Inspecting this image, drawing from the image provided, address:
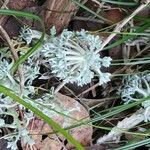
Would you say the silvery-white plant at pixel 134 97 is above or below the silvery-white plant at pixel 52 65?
below

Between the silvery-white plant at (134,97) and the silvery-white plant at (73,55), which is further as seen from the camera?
the silvery-white plant at (134,97)

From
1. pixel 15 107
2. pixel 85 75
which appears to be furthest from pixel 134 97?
pixel 15 107

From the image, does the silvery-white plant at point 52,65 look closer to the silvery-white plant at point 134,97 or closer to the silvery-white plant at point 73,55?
the silvery-white plant at point 73,55

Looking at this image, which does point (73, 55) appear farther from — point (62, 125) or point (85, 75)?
point (62, 125)

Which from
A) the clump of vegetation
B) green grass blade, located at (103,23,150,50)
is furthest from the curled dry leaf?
green grass blade, located at (103,23,150,50)

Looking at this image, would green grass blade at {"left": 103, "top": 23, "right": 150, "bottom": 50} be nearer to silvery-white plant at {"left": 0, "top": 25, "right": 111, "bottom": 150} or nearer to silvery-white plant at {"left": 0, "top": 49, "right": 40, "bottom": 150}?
silvery-white plant at {"left": 0, "top": 25, "right": 111, "bottom": 150}

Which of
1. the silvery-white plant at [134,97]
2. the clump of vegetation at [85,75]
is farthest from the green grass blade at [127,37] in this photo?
the silvery-white plant at [134,97]

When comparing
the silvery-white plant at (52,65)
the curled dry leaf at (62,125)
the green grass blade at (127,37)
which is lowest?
the curled dry leaf at (62,125)
